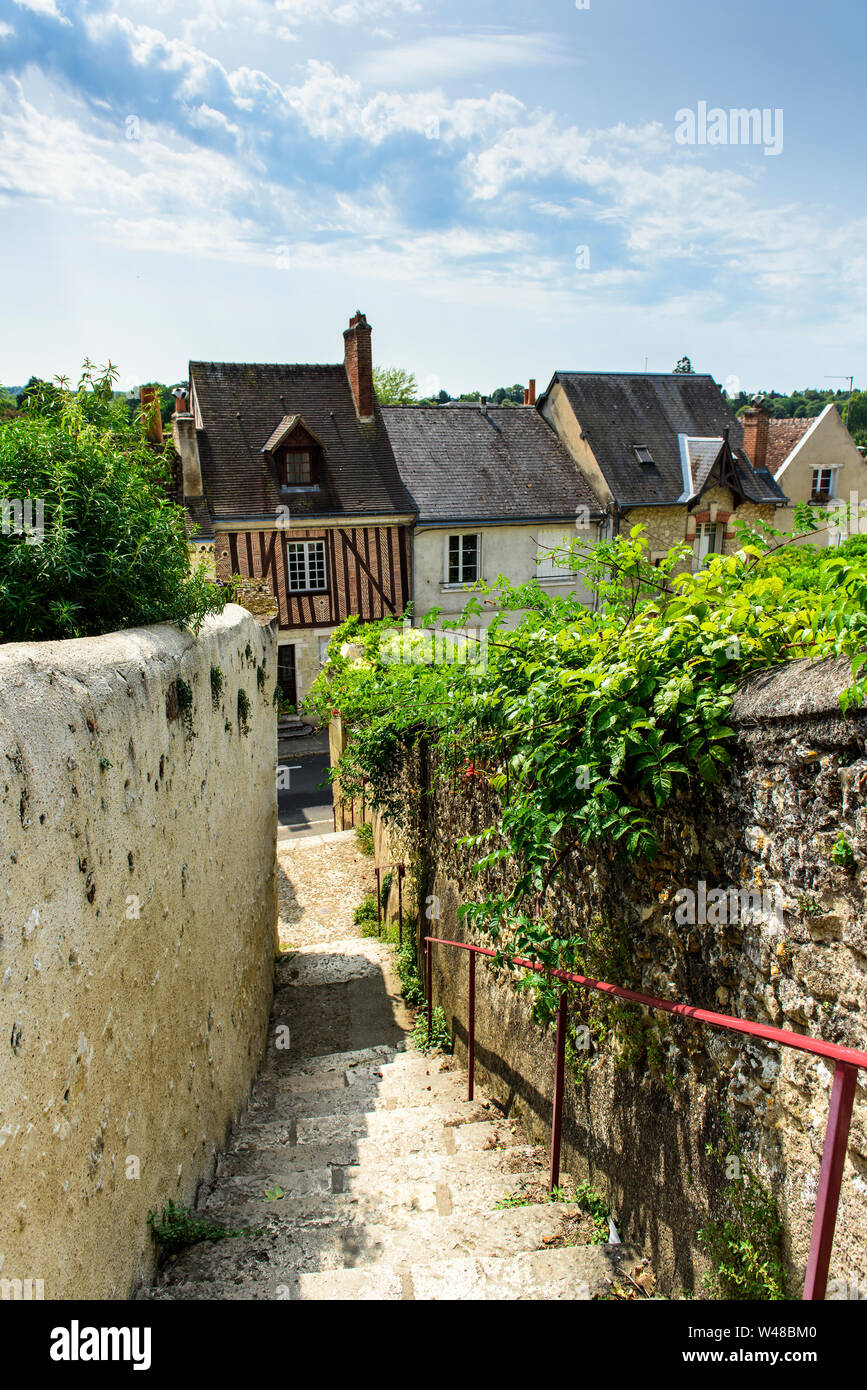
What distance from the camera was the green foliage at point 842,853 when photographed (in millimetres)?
2230

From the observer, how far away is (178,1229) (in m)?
3.27

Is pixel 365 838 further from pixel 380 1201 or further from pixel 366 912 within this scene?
pixel 380 1201

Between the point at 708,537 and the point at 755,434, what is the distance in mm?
3455

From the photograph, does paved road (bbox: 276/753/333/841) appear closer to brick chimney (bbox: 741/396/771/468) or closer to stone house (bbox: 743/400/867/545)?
brick chimney (bbox: 741/396/771/468)

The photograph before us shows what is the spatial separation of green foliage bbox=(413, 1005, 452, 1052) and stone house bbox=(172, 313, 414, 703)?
476 inches

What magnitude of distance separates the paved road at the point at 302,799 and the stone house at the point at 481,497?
13.7 ft

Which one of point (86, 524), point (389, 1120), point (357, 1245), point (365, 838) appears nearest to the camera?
point (86, 524)

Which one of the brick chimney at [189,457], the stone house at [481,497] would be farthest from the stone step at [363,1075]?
the brick chimney at [189,457]

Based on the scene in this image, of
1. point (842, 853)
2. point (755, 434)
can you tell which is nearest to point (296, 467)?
point (755, 434)

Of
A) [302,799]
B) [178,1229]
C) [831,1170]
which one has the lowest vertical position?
[302,799]

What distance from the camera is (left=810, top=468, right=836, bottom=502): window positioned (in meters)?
23.4
